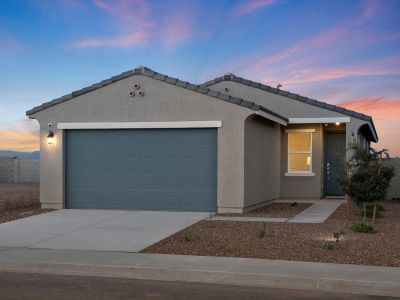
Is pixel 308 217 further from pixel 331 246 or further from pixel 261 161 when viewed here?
pixel 331 246

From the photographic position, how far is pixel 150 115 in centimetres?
1698

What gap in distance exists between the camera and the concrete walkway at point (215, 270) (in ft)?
26.5

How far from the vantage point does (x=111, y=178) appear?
17359 millimetres

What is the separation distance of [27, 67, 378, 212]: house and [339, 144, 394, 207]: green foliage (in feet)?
4.67

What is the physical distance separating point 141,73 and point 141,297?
10420 millimetres

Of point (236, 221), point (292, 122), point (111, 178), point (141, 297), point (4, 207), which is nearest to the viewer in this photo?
point (141, 297)

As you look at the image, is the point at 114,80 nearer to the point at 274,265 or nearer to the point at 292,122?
the point at 292,122

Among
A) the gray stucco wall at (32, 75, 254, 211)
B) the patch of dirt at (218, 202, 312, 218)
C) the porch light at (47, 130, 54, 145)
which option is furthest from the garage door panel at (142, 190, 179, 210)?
the porch light at (47, 130, 54, 145)

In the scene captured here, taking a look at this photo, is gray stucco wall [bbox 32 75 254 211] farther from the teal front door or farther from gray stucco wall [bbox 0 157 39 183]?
gray stucco wall [bbox 0 157 39 183]

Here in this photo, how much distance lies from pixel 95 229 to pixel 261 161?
6.79m

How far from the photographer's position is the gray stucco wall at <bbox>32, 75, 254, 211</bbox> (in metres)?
16.3

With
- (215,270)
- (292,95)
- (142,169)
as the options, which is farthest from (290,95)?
(215,270)

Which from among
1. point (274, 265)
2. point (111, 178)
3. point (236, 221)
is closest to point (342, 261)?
point (274, 265)

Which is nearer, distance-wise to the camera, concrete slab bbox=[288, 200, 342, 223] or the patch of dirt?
concrete slab bbox=[288, 200, 342, 223]
